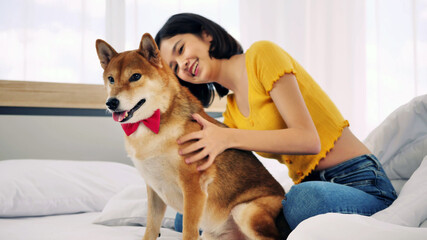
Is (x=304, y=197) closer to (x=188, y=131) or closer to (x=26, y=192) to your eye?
(x=188, y=131)

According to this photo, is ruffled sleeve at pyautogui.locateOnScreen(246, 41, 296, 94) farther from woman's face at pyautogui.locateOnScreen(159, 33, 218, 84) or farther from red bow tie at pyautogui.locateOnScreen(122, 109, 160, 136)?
red bow tie at pyautogui.locateOnScreen(122, 109, 160, 136)

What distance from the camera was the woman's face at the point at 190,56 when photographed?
1.45 m

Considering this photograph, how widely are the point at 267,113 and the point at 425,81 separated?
241cm

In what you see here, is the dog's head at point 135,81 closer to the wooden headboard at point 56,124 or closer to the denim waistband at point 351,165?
the denim waistband at point 351,165

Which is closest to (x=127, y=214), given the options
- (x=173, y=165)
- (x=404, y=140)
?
(x=173, y=165)

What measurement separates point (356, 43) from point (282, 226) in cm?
273

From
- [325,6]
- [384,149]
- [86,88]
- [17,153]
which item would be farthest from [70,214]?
[325,6]

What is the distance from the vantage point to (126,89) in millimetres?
1064

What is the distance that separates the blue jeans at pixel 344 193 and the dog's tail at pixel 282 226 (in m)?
0.03

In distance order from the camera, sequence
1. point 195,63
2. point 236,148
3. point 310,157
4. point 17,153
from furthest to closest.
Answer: point 17,153 < point 195,63 < point 310,157 < point 236,148

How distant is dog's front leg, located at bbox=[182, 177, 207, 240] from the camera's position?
1.05m

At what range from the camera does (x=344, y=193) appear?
1.07 m

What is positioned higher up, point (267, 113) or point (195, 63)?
point (195, 63)

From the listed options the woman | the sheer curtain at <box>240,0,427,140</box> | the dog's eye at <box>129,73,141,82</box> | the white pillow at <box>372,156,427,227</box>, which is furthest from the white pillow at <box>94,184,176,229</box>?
the sheer curtain at <box>240,0,427,140</box>
